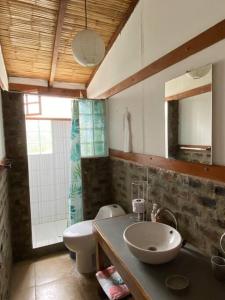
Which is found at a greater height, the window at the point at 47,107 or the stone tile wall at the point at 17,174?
the window at the point at 47,107

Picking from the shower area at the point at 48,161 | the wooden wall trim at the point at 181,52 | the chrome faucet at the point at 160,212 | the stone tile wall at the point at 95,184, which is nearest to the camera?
the wooden wall trim at the point at 181,52

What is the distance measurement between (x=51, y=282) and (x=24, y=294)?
29 centimetres

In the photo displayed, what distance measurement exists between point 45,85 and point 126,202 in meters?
2.21

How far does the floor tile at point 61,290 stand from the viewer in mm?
2182

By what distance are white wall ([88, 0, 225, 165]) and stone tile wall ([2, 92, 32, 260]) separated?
3.86ft

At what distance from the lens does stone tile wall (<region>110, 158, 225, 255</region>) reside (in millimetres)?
1412

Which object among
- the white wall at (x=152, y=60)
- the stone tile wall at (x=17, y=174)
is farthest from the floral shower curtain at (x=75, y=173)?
the stone tile wall at (x=17, y=174)

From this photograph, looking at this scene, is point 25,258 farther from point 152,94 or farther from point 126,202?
point 152,94

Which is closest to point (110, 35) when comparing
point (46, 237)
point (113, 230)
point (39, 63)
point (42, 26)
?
point (42, 26)

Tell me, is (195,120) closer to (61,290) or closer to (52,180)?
(61,290)

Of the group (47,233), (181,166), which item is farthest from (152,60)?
(47,233)

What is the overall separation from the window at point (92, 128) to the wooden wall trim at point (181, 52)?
2.02 ft

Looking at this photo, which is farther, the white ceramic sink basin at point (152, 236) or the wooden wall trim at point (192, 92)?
the white ceramic sink basin at point (152, 236)

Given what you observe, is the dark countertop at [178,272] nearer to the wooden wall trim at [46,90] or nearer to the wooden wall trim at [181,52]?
the wooden wall trim at [181,52]
